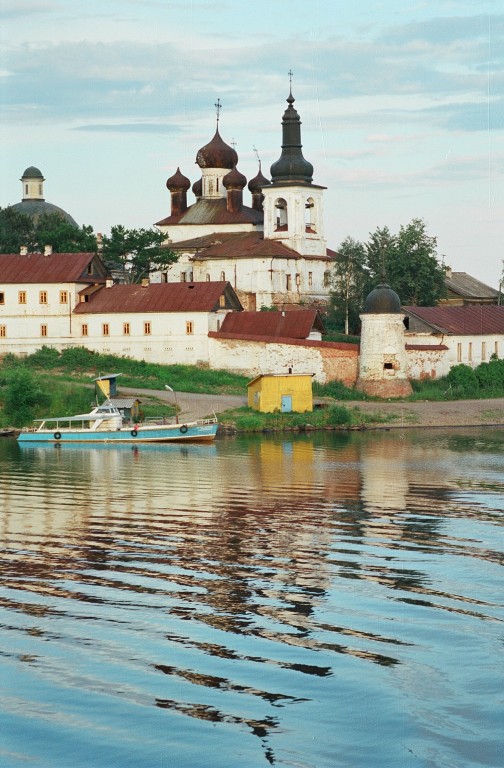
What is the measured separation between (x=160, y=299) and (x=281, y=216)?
46.2 feet

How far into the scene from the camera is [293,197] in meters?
68.1

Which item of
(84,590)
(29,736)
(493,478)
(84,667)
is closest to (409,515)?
(493,478)

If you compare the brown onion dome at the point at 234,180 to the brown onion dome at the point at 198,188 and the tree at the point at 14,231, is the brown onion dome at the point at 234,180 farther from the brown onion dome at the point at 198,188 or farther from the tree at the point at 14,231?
the tree at the point at 14,231

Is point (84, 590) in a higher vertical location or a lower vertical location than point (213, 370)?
lower

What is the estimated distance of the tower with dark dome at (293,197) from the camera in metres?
67.9

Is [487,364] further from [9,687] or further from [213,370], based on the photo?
[9,687]

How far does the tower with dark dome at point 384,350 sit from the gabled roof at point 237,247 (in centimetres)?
1419

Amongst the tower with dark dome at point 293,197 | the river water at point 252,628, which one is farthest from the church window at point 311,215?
the river water at point 252,628

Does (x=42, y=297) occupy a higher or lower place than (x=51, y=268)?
lower

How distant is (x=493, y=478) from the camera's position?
32.9 m

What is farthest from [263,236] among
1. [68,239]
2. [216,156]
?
[68,239]

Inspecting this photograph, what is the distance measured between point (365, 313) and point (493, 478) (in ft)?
68.3

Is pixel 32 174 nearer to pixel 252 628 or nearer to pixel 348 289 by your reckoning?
pixel 348 289

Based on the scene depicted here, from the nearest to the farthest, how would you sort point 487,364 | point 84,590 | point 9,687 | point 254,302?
1. point 9,687
2. point 84,590
3. point 487,364
4. point 254,302
